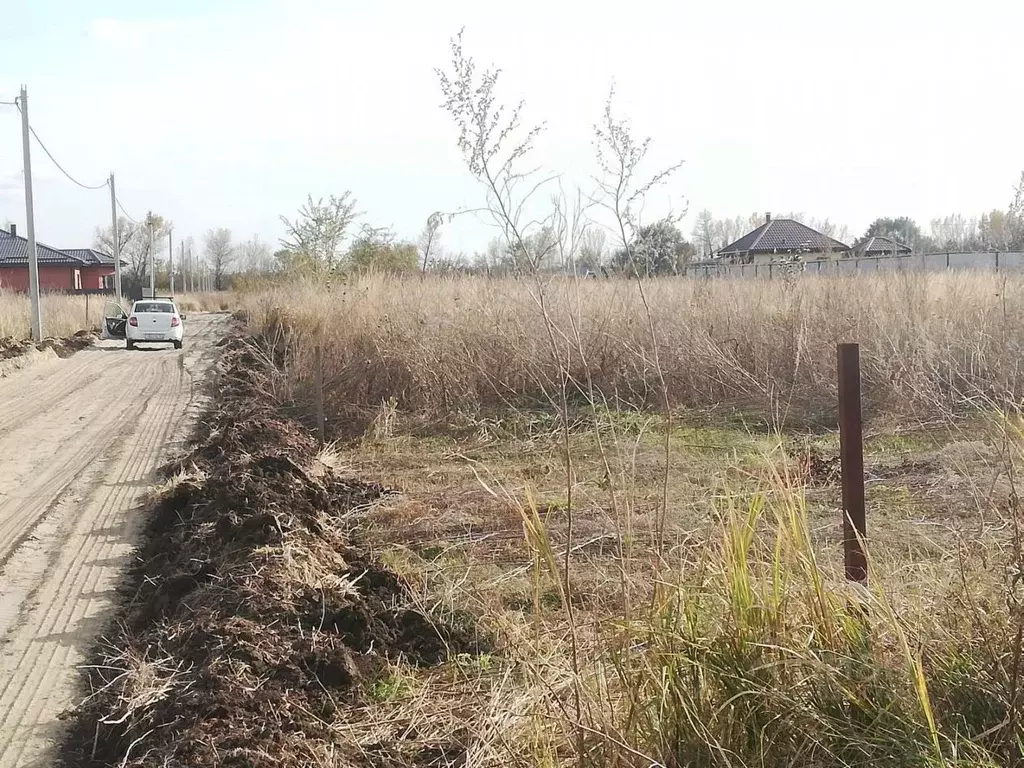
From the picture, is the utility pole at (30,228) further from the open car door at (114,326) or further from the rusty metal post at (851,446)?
the rusty metal post at (851,446)

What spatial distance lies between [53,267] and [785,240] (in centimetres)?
5075

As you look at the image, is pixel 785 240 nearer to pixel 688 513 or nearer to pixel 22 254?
pixel 688 513

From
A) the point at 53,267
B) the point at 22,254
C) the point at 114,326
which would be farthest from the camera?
the point at 53,267

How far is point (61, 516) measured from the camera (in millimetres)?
7133

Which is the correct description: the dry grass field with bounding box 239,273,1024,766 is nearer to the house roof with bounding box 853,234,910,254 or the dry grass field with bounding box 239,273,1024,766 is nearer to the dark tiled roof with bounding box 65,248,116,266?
the house roof with bounding box 853,234,910,254

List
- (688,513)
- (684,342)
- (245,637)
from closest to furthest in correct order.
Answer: (245,637) → (688,513) → (684,342)

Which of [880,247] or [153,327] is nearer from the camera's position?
[880,247]

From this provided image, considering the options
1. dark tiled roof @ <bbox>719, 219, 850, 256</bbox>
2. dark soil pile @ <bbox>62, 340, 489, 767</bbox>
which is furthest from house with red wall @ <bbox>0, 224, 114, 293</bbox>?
dark soil pile @ <bbox>62, 340, 489, 767</bbox>

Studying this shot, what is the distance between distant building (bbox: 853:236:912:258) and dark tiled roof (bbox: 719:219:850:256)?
1.05 ft

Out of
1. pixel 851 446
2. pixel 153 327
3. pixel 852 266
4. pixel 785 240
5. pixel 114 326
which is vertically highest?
pixel 785 240

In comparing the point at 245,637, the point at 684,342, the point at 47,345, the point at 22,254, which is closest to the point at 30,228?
the point at 47,345

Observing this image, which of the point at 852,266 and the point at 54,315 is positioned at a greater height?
the point at 54,315

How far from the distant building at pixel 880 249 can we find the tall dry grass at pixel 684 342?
953 mm

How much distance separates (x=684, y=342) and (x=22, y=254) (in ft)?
192
